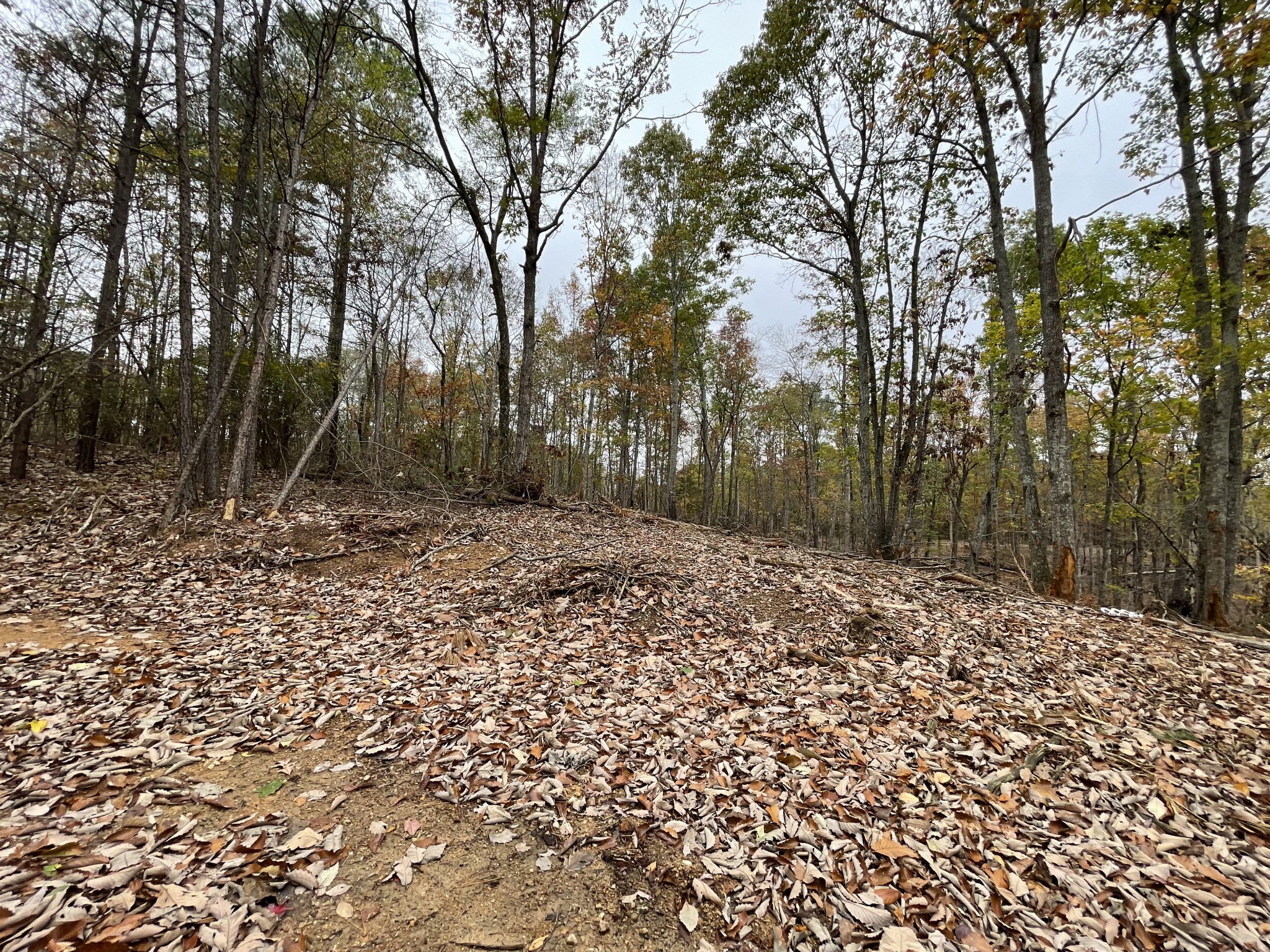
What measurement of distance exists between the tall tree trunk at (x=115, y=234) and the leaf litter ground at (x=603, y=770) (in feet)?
16.2

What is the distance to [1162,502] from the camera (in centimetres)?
1956

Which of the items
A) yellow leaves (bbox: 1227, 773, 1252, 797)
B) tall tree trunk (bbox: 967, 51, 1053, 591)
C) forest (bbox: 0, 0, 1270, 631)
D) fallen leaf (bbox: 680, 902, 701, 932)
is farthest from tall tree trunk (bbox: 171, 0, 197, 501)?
tall tree trunk (bbox: 967, 51, 1053, 591)

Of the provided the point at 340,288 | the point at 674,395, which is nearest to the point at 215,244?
the point at 340,288

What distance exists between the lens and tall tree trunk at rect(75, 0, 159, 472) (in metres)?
8.10

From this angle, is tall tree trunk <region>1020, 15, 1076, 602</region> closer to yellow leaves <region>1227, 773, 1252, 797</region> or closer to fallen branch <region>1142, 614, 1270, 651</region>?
fallen branch <region>1142, 614, 1270, 651</region>

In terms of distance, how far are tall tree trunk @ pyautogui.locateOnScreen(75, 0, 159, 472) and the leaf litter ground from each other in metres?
4.93

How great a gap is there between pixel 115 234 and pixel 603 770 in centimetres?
1248

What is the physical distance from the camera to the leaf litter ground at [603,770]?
6.14 feet

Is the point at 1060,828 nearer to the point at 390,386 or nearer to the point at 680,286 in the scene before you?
the point at 680,286

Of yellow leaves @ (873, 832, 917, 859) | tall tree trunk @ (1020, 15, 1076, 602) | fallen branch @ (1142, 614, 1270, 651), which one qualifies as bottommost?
yellow leaves @ (873, 832, 917, 859)

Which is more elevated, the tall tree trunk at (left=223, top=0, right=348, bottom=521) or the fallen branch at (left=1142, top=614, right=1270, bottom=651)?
the tall tree trunk at (left=223, top=0, right=348, bottom=521)

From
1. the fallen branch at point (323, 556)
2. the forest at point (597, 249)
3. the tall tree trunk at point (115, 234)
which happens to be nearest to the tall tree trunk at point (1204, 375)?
the forest at point (597, 249)

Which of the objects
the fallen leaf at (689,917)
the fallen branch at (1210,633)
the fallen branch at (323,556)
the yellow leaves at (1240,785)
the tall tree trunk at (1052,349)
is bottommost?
the fallen leaf at (689,917)

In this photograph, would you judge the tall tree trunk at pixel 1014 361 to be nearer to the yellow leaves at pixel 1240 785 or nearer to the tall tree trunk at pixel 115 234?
the yellow leaves at pixel 1240 785
